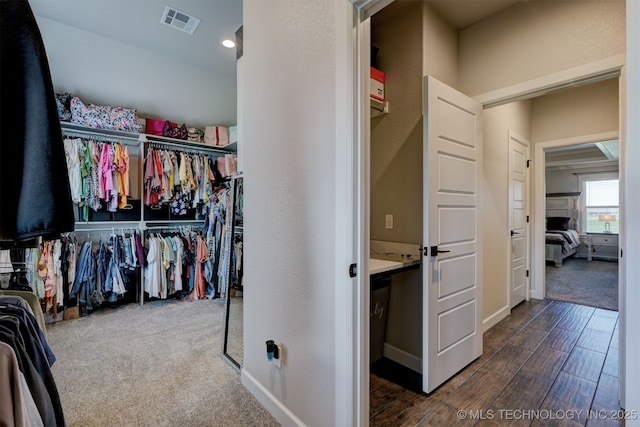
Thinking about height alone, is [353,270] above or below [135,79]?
below

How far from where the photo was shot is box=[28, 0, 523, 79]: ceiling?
293 cm

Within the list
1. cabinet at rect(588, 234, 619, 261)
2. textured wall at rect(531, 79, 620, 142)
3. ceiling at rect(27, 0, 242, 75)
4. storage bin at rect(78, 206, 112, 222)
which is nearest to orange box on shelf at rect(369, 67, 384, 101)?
ceiling at rect(27, 0, 242, 75)

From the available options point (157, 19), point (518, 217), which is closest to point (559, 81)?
point (518, 217)

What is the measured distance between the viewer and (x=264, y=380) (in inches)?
72.1

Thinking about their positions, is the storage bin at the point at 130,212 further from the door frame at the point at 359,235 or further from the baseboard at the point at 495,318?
the baseboard at the point at 495,318

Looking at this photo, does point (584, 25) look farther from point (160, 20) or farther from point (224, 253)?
point (160, 20)

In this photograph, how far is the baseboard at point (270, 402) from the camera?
5.24 feet

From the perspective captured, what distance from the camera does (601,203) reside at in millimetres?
7660

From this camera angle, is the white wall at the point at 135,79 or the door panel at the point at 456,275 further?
the white wall at the point at 135,79

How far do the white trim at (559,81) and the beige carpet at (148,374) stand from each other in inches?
110

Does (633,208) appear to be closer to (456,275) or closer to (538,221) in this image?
(456,275)

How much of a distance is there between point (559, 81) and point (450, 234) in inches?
51.1

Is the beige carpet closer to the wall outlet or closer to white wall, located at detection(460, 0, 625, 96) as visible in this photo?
the wall outlet

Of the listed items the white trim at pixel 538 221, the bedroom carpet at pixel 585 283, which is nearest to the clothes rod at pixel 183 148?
the white trim at pixel 538 221
